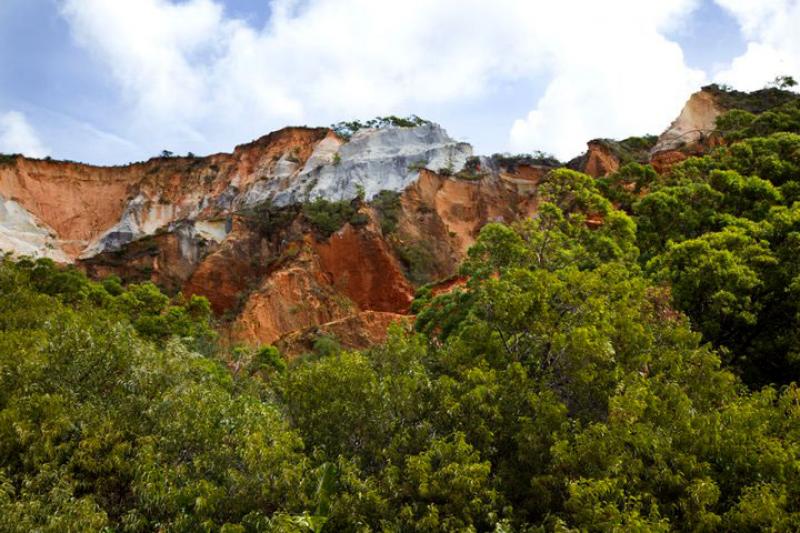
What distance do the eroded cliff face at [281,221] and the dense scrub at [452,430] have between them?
21.0 meters

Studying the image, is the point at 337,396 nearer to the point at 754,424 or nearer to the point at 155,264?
the point at 754,424

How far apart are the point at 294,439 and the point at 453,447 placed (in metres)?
2.33

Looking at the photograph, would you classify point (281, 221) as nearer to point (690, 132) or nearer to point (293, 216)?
point (293, 216)

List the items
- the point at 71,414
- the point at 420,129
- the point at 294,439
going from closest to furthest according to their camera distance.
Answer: the point at 294,439 → the point at 71,414 → the point at 420,129

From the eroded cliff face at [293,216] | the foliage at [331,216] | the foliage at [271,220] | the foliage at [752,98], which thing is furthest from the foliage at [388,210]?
the foliage at [752,98]

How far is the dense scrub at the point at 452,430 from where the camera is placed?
8.24 meters

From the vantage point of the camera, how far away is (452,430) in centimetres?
1003

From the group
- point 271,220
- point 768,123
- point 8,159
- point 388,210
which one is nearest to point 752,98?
point 768,123

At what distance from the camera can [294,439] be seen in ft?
31.7

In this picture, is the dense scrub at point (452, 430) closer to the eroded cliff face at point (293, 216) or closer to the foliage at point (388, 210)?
the eroded cliff face at point (293, 216)

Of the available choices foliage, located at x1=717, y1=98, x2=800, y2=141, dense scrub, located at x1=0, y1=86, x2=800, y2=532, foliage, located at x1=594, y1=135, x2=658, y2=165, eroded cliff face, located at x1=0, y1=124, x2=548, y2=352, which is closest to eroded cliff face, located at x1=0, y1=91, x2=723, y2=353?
eroded cliff face, located at x1=0, y1=124, x2=548, y2=352

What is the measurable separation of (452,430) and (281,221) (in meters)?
38.7

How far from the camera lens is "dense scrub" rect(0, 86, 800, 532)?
8.24 metres

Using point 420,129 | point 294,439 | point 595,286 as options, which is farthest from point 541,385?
point 420,129
